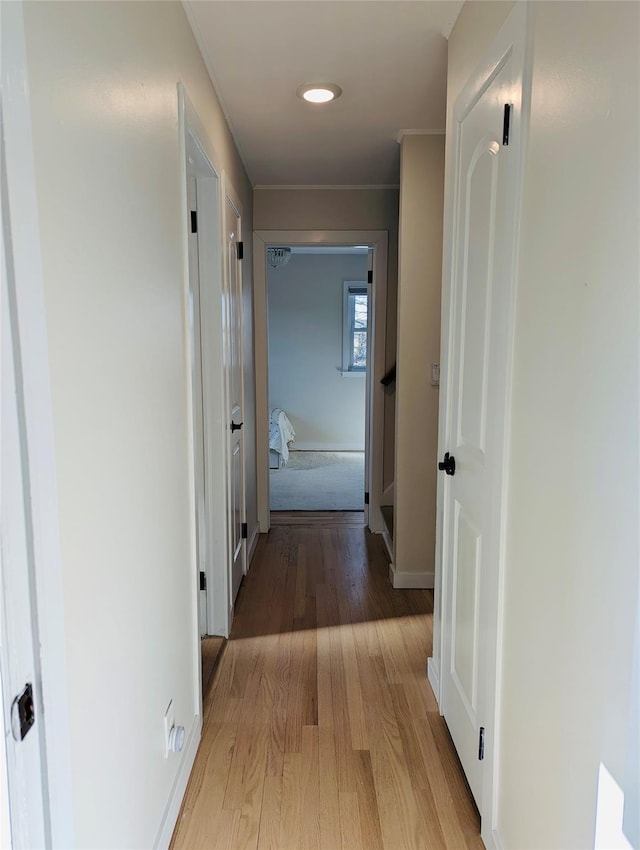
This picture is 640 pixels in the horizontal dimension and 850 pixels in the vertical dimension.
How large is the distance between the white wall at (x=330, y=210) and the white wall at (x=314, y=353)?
10.3 ft

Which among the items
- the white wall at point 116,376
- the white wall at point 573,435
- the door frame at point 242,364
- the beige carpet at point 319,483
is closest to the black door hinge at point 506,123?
the white wall at point 573,435

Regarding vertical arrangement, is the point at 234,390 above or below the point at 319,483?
above

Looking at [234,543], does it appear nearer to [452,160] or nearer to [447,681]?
[447,681]

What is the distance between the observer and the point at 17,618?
0.73 metres

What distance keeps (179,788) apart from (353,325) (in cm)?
602

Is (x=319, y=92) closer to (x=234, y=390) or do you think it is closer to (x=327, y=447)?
(x=234, y=390)

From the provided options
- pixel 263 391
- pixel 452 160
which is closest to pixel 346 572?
pixel 263 391

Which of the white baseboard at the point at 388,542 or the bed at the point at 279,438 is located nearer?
the white baseboard at the point at 388,542

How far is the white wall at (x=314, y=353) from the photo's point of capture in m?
7.03

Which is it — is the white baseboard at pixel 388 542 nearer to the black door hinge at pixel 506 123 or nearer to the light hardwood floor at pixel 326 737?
the light hardwood floor at pixel 326 737

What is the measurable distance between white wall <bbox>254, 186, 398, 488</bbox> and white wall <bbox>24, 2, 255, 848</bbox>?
2.12 metres

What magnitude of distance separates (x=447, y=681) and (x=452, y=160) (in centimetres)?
184

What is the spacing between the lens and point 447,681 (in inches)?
79.0

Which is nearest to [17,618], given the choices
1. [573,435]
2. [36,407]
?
[36,407]
